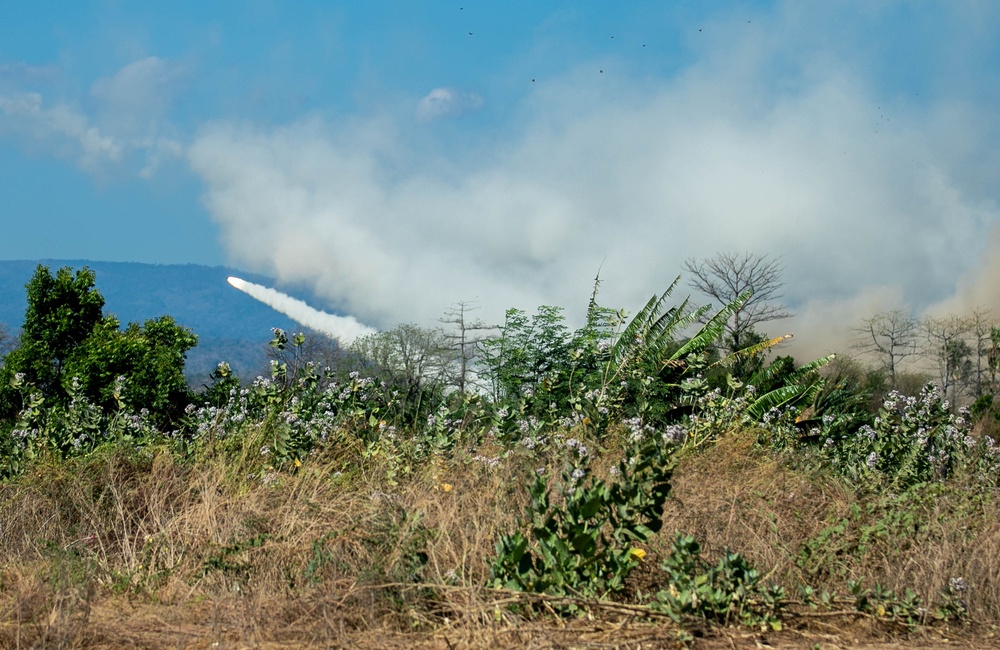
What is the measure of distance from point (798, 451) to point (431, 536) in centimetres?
433

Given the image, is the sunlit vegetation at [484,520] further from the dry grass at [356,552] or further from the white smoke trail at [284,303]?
the white smoke trail at [284,303]

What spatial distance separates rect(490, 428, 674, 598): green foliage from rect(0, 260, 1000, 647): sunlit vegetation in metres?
0.01

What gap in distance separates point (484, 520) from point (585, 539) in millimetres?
951

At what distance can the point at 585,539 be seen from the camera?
14.9 feet

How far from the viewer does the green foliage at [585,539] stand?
455 cm

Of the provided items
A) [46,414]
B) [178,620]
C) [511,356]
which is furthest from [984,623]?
[46,414]

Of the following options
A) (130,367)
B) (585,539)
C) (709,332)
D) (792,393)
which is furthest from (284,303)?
(585,539)

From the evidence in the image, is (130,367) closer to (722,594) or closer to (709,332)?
(709,332)

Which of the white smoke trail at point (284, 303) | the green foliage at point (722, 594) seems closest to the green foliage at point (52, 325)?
the white smoke trail at point (284, 303)

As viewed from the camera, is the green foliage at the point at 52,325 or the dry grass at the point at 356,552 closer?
the dry grass at the point at 356,552

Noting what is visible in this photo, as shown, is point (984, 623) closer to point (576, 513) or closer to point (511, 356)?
point (576, 513)

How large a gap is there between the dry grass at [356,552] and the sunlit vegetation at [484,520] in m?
0.02

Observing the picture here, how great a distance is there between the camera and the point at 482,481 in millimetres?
6266

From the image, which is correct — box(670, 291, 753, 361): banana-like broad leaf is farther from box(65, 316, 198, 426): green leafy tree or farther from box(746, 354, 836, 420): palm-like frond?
box(65, 316, 198, 426): green leafy tree
